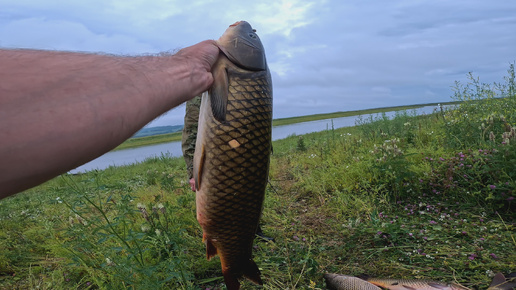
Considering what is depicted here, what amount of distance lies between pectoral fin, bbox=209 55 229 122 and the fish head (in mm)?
61

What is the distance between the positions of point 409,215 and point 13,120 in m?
3.67

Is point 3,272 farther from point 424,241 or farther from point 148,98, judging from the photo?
point 424,241

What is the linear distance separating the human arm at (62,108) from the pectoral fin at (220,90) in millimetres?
627

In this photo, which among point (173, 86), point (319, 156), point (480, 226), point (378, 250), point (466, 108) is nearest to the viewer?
point (173, 86)

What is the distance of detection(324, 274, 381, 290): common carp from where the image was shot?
2287mm

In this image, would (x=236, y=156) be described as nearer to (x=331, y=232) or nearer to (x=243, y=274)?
(x=243, y=274)

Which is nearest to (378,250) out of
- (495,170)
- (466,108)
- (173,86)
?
(495,170)

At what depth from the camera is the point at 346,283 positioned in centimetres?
234

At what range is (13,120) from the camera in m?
0.60

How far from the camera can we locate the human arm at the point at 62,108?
1.98 ft

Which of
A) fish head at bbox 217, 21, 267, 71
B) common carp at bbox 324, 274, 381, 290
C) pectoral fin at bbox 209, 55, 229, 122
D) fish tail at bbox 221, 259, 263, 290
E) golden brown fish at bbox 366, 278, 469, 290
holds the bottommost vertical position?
golden brown fish at bbox 366, 278, 469, 290

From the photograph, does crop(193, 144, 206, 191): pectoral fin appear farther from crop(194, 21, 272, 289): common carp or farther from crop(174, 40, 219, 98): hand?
crop(174, 40, 219, 98): hand

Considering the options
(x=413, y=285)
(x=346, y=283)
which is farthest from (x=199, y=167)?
(x=413, y=285)

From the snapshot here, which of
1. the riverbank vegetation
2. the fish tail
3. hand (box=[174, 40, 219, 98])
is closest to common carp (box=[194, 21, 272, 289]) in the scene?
hand (box=[174, 40, 219, 98])
